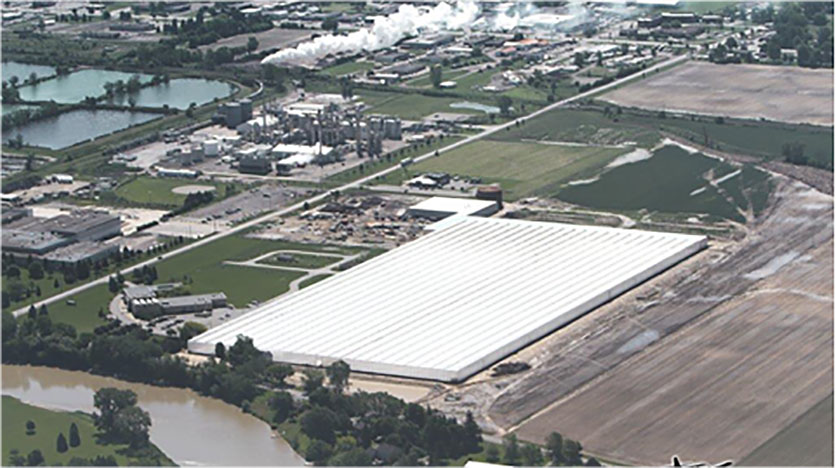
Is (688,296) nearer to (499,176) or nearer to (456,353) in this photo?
(456,353)

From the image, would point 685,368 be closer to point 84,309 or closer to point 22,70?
point 84,309

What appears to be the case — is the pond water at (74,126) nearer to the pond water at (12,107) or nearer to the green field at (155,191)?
the pond water at (12,107)

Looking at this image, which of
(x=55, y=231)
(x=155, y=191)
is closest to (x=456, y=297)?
(x=55, y=231)

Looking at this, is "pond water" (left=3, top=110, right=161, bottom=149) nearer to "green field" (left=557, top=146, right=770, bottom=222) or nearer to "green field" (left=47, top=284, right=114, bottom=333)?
"green field" (left=47, top=284, right=114, bottom=333)

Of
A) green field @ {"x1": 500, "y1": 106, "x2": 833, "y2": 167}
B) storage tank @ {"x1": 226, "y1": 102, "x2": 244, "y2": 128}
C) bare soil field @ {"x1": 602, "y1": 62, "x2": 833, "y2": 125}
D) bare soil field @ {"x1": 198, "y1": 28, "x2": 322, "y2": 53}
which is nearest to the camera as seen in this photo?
green field @ {"x1": 500, "y1": 106, "x2": 833, "y2": 167}

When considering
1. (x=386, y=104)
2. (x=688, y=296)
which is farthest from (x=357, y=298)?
(x=386, y=104)

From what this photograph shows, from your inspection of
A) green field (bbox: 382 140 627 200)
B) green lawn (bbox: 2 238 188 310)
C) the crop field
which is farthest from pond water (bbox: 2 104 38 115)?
the crop field

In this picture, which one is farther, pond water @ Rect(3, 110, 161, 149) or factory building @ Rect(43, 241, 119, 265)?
pond water @ Rect(3, 110, 161, 149)
